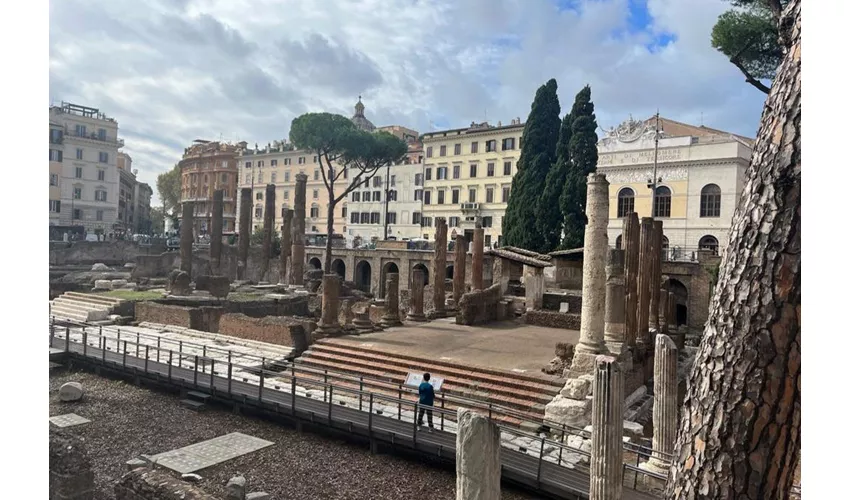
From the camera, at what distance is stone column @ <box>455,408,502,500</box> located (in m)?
5.14

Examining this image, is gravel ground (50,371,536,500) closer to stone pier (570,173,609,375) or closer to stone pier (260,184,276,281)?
stone pier (570,173,609,375)

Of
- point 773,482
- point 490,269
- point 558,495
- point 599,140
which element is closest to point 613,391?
point 558,495

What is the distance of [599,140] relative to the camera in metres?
32.1

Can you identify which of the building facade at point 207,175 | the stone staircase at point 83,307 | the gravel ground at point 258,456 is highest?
the building facade at point 207,175

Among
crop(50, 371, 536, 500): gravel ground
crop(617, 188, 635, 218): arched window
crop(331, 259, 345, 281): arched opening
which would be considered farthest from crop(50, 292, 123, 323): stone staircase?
crop(617, 188, 635, 218): arched window

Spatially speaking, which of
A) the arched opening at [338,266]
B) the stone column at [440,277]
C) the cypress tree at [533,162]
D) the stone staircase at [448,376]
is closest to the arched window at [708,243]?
the cypress tree at [533,162]

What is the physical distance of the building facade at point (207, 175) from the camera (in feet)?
195

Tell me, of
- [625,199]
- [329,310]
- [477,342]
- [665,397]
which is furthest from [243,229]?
[665,397]

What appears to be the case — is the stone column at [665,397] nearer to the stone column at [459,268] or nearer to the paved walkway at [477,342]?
the paved walkway at [477,342]

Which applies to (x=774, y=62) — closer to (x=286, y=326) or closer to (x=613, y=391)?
(x=613, y=391)

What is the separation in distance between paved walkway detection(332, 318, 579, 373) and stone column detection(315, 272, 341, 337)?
0.57 metres

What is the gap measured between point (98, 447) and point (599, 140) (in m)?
29.1

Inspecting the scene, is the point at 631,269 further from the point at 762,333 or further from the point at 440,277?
the point at 762,333

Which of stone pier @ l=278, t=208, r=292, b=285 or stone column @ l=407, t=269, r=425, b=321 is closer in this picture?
stone column @ l=407, t=269, r=425, b=321
